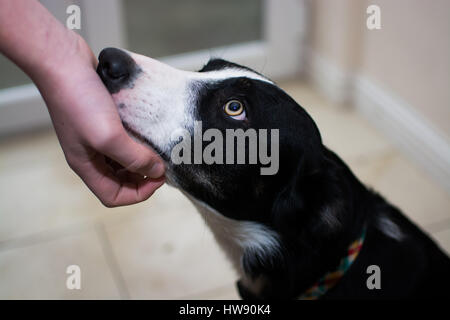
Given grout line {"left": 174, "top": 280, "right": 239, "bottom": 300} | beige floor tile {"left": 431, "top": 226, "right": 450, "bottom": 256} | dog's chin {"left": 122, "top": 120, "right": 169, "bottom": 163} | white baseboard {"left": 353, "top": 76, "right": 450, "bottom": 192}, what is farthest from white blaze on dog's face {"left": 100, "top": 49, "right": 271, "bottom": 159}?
white baseboard {"left": 353, "top": 76, "right": 450, "bottom": 192}

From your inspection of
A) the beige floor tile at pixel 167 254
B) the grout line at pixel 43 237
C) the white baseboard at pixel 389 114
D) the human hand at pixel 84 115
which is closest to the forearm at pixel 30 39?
the human hand at pixel 84 115

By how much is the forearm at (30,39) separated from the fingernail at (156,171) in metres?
0.32

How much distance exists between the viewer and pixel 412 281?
5.10 ft

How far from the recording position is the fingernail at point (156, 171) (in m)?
1.25

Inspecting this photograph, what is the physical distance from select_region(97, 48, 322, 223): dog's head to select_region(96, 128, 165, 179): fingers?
0.17 ft

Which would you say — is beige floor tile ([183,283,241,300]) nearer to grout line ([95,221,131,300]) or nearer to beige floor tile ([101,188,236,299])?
beige floor tile ([101,188,236,299])

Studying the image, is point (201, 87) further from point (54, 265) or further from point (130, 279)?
point (54, 265)

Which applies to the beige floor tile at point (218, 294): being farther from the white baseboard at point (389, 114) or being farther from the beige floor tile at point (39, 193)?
the white baseboard at point (389, 114)

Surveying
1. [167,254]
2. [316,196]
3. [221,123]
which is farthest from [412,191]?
[221,123]

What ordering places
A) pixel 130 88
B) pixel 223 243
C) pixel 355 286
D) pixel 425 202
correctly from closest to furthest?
1. pixel 130 88
2. pixel 355 286
3. pixel 223 243
4. pixel 425 202

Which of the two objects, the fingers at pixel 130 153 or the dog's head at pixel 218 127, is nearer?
the fingers at pixel 130 153

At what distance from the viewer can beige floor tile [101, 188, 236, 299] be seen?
2230mm

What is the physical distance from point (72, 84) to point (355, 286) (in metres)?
0.98
